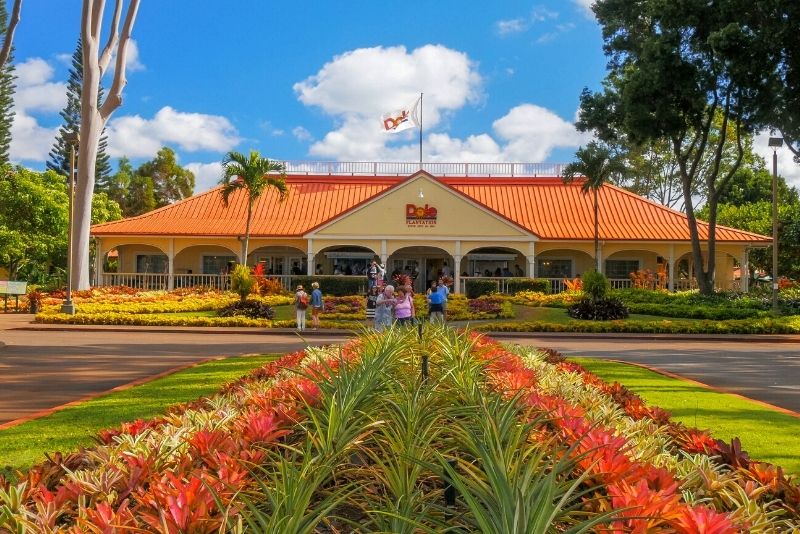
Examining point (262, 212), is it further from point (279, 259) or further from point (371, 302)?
point (371, 302)

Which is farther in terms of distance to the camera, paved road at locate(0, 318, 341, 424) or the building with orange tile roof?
the building with orange tile roof

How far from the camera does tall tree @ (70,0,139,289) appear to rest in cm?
2811

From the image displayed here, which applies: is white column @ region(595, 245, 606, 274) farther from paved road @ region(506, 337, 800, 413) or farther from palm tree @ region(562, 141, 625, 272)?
paved road @ region(506, 337, 800, 413)

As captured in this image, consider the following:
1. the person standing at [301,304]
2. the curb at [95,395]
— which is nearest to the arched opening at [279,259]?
the person standing at [301,304]

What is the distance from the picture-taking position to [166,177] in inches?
2488

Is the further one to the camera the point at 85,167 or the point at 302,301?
the point at 85,167

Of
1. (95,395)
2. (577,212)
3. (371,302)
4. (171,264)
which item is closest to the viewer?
(95,395)

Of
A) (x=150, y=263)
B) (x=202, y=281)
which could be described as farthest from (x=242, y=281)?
(x=150, y=263)

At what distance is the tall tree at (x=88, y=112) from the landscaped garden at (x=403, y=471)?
82.5 feet

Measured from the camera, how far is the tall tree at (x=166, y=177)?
63.0 m

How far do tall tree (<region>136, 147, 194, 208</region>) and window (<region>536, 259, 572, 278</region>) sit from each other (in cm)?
3819

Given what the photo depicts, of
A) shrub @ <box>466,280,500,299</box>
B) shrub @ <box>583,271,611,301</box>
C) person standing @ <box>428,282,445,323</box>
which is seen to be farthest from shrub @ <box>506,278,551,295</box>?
person standing @ <box>428,282,445,323</box>

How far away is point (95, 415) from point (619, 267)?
32.7 meters

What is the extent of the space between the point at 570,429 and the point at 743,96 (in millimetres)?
26565
